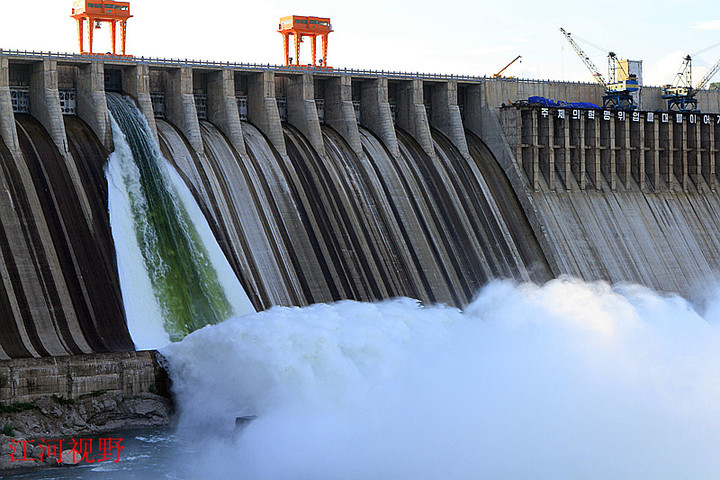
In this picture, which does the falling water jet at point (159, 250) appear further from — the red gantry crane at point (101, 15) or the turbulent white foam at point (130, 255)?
the red gantry crane at point (101, 15)

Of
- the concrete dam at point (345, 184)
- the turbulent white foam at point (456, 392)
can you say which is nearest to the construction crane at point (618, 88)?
the concrete dam at point (345, 184)

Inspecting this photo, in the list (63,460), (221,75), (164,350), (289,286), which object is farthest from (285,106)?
(63,460)

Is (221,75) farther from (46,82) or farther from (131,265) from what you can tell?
(131,265)

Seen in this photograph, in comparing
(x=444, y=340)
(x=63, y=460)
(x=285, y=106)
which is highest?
(x=285, y=106)

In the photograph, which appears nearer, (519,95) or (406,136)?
(406,136)

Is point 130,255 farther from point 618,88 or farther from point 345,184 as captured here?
point 618,88

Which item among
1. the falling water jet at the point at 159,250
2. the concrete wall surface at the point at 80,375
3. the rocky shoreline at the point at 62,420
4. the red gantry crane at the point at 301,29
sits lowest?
the rocky shoreline at the point at 62,420

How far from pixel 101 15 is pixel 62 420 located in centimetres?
2537

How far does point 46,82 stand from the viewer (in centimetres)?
4562

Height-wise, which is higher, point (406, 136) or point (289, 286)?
point (406, 136)

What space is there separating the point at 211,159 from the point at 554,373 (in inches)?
843

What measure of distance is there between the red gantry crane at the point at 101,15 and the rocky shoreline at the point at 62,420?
23.1 meters

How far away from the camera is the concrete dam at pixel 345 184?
42062 mm

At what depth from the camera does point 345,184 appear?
52438mm
